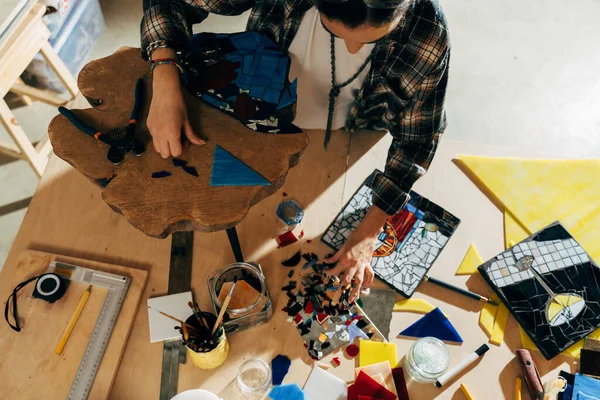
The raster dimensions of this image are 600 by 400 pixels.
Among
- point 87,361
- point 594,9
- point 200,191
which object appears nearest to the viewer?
point 200,191

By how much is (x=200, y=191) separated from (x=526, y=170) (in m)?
0.90

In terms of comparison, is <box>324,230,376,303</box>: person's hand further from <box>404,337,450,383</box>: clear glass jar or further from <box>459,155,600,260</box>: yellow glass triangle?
<box>459,155,600,260</box>: yellow glass triangle

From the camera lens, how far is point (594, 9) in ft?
9.02

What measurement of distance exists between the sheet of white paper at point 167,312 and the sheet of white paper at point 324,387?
308 millimetres

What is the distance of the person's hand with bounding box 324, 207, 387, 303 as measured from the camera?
1.11 meters

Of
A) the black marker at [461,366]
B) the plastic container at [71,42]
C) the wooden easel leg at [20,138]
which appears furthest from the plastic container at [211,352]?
the plastic container at [71,42]

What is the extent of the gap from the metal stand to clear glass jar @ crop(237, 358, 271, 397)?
0.47 ft

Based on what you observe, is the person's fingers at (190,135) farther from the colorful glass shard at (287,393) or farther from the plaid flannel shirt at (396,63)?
the colorful glass shard at (287,393)

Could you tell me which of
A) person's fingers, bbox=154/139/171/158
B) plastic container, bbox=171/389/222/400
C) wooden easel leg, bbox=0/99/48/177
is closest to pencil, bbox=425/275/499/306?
plastic container, bbox=171/389/222/400

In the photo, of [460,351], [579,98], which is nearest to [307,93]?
[460,351]

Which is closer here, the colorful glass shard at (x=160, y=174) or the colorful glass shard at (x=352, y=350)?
the colorful glass shard at (x=160, y=174)

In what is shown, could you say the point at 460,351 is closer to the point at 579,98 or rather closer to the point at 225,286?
the point at 225,286

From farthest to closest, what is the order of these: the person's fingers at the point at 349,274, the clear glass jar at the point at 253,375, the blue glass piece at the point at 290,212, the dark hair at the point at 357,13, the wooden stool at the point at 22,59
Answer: the wooden stool at the point at 22,59 < the blue glass piece at the point at 290,212 < the person's fingers at the point at 349,274 < the clear glass jar at the point at 253,375 < the dark hair at the point at 357,13

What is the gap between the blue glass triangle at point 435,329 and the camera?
110 centimetres
